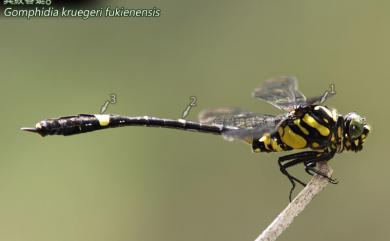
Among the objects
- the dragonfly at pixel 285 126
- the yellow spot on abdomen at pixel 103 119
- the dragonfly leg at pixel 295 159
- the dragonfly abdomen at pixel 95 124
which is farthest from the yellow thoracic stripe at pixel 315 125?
the yellow spot on abdomen at pixel 103 119

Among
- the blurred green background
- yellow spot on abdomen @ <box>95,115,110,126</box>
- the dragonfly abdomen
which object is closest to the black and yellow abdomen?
the dragonfly abdomen

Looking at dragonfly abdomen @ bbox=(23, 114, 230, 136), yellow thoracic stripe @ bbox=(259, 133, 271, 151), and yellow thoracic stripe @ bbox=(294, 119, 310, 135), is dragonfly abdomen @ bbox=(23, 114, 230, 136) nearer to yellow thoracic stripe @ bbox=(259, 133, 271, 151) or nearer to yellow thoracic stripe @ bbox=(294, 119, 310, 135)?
yellow thoracic stripe @ bbox=(259, 133, 271, 151)

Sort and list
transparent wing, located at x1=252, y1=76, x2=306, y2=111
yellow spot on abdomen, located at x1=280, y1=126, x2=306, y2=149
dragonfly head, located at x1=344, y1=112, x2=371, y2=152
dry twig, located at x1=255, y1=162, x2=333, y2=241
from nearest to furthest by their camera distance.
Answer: dry twig, located at x1=255, y1=162, x2=333, y2=241
dragonfly head, located at x1=344, y1=112, x2=371, y2=152
yellow spot on abdomen, located at x1=280, y1=126, x2=306, y2=149
transparent wing, located at x1=252, y1=76, x2=306, y2=111

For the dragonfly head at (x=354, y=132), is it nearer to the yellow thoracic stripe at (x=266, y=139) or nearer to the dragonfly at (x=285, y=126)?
the dragonfly at (x=285, y=126)

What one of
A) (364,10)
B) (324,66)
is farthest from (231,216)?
(364,10)

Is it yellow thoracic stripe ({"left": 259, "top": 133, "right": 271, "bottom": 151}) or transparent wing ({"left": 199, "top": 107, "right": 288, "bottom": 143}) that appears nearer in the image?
transparent wing ({"left": 199, "top": 107, "right": 288, "bottom": 143})

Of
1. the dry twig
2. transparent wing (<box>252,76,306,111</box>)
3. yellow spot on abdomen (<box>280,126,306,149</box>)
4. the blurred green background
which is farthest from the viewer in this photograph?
the blurred green background

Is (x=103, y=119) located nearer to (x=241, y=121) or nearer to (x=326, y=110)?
(x=241, y=121)
